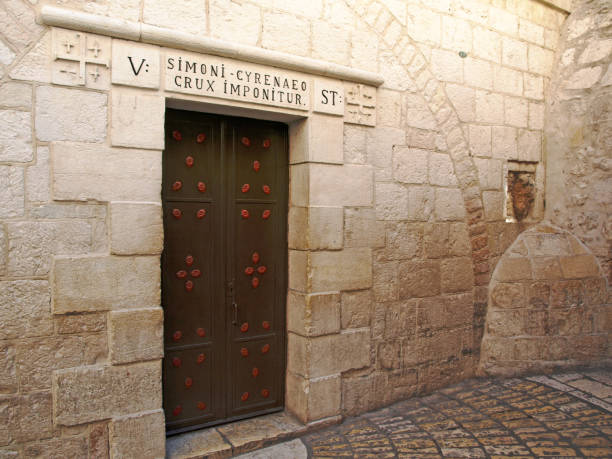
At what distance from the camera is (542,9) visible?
452cm

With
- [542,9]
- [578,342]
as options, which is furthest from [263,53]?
[578,342]

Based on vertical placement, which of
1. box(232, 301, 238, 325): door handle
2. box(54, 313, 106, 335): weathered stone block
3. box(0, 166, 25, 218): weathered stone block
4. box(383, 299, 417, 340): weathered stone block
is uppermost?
box(0, 166, 25, 218): weathered stone block

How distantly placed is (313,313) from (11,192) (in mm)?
1923

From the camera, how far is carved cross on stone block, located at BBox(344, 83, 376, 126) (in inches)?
134

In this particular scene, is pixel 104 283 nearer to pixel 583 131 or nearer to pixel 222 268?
pixel 222 268

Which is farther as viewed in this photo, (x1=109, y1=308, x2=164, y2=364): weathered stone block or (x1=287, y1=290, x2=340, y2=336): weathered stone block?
(x1=287, y1=290, x2=340, y2=336): weathered stone block

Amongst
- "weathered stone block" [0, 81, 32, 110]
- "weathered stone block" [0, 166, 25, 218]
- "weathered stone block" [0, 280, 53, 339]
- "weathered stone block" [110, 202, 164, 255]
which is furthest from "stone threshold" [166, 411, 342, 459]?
"weathered stone block" [0, 81, 32, 110]

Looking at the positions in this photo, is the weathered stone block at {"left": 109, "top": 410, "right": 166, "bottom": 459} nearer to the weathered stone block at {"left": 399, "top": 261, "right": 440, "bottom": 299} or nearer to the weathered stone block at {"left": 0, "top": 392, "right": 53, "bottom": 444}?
the weathered stone block at {"left": 0, "top": 392, "right": 53, "bottom": 444}

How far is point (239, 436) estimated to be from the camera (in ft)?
10.2

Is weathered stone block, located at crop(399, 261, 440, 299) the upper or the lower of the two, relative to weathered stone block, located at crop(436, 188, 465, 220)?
lower

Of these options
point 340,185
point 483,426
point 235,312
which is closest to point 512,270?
point 483,426

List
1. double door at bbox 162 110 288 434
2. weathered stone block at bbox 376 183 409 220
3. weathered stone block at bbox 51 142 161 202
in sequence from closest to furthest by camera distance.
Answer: weathered stone block at bbox 51 142 161 202, double door at bbox 162 110 288 434, weathered stone block at bbox 376 183 409 220

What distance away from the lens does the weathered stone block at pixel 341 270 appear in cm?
331

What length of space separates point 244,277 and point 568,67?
3680 millimetres
